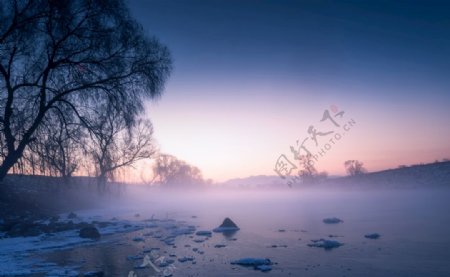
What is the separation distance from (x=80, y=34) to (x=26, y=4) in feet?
4.52

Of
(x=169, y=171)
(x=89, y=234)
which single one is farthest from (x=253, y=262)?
(x=169, y=171)

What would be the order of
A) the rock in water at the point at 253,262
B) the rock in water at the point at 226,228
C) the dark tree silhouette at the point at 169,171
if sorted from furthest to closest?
the dark tree silhouette at the point at 169,171 → the rock in water at the point at 226,228 → the rock in water at the point at 253,262

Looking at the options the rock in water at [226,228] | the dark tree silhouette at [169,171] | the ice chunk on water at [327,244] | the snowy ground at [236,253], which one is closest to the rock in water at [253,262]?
the snowy ground at [236,253]

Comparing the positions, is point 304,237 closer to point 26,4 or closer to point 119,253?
point 119,253

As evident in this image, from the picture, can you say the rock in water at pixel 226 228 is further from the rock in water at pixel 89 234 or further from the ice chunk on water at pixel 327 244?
the rock in water at pixel 89 234

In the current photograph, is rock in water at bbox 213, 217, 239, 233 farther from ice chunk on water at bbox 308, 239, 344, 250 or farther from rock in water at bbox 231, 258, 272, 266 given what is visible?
rock in water at bbox 231, 258, 272, 266

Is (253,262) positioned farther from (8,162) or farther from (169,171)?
(169,171)

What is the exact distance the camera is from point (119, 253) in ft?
47.3

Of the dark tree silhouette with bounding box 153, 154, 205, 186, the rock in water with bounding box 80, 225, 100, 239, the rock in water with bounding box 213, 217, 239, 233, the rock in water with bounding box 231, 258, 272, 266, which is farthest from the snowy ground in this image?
the dark tree silhouette with bounding box 153, 154, 205, 186

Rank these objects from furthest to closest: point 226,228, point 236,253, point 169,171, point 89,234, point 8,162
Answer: point 169,171 < point 226,228 < point 89,234 < point 236,253 < point 8,162

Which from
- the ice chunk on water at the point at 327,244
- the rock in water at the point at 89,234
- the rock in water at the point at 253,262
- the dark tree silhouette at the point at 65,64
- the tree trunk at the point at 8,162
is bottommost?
the ice chunk on water at the point at 327,244

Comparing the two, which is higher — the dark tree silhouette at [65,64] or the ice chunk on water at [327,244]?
the dark tree silhouette at [65,64]

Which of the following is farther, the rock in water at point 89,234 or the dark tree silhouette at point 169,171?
the dark tree silhouette at point 169,171

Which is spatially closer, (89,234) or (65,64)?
(65,64)
